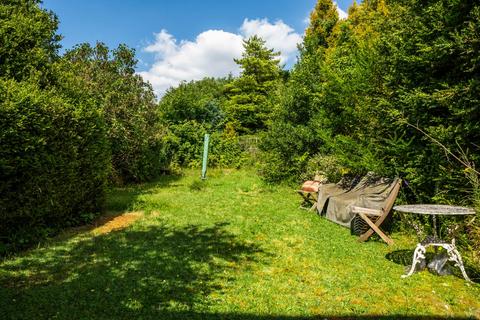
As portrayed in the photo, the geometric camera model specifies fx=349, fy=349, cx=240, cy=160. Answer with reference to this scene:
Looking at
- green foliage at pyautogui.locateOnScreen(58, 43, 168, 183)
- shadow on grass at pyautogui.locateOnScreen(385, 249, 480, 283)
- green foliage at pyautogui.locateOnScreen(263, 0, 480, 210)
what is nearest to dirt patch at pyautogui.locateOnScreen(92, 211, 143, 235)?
green foliage at pyautogui.locateOnScreen(58, 43, 168, 183)

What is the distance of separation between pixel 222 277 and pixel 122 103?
1131 cm

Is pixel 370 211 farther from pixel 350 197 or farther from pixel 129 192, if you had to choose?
pixel 129 192

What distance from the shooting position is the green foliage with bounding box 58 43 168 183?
14328mm

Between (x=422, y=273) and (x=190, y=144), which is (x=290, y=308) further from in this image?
(x=190, y=144)

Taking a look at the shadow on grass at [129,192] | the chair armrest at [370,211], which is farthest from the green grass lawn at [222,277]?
the shadow on grass at [129,192]

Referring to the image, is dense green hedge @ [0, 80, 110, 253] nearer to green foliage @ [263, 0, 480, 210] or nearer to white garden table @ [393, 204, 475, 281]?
white garden table @ [393, 204, 475, 281]

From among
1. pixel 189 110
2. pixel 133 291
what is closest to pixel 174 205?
pixel 133 291

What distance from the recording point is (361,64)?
1025 cm

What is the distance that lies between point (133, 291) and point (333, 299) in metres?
2.77

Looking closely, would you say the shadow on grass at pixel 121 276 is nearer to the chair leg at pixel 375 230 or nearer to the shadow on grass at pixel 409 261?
the chair leg at pixel 375 230

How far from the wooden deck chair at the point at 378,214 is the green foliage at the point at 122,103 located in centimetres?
1010

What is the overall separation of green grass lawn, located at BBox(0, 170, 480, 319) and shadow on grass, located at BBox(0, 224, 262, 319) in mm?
16

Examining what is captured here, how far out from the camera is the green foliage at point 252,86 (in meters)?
33.8

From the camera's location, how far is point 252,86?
34562 mm
